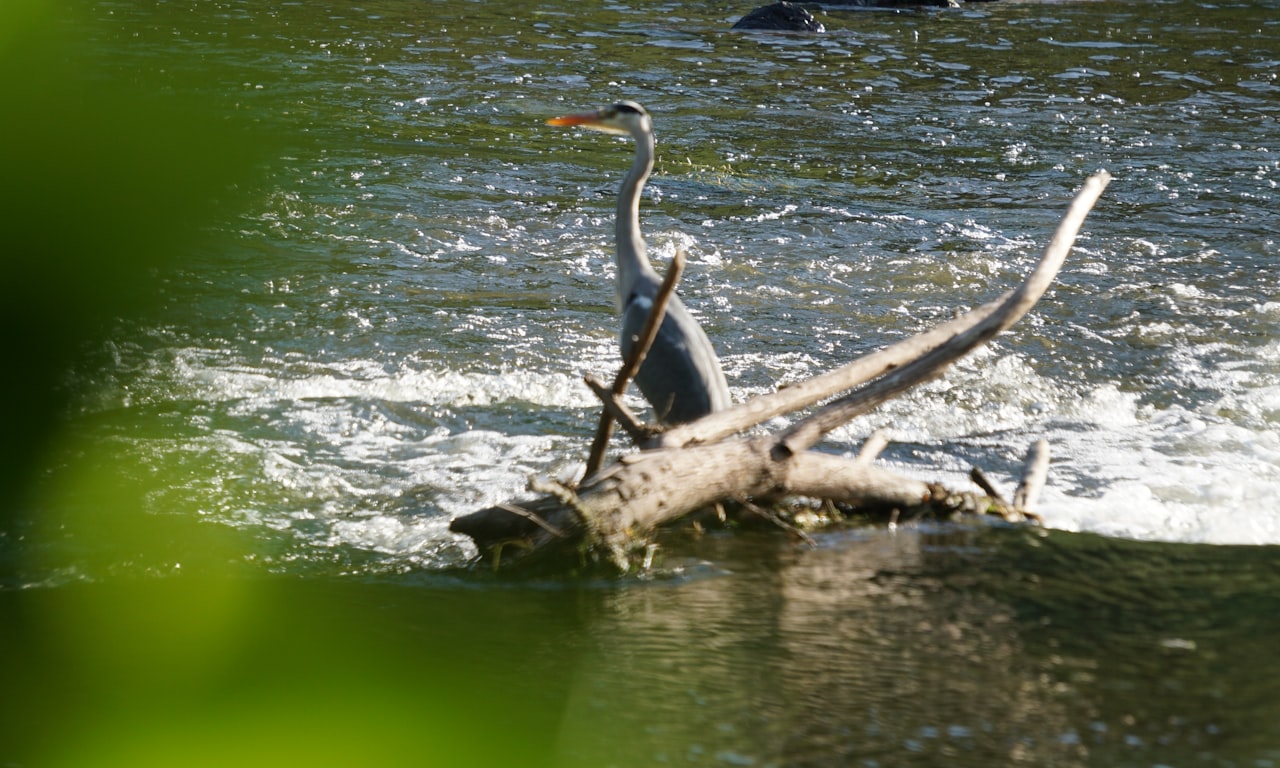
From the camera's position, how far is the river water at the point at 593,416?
202 centimetres

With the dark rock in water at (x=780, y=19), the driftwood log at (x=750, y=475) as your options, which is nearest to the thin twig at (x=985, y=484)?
the driftwood log at (x=750, y=475)

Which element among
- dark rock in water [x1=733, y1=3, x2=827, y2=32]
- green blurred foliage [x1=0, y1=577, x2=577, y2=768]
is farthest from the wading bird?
dark rock in water [x1=733, y1=3, x2=827, y2=32]

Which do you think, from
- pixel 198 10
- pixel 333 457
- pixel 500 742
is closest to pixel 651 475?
pixel 500 742

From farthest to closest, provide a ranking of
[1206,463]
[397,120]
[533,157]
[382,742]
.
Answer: [397,120]
[533,157]
[1206,463]
[382,742]

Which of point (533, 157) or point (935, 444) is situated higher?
point (533, 157)

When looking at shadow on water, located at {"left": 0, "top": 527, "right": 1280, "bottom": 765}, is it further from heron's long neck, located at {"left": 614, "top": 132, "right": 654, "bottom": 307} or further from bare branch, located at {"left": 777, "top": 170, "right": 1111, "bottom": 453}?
heron's long neck, located at {"left": 614, "top": 132, "right": 654, "bottom": 307}

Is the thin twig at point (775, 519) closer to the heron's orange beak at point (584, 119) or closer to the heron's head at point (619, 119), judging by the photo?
the heron's head at point (619, 119)

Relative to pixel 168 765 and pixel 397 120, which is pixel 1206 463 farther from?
pixel 397 120

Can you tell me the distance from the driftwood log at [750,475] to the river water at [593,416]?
0.17 metres

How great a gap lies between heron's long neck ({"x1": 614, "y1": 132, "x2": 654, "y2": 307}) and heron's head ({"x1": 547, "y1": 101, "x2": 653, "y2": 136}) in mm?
149

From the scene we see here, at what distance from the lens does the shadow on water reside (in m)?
3.40

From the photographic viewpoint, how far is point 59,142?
1.42 meters

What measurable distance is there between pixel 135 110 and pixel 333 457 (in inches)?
166

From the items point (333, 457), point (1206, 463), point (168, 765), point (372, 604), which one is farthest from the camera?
point (1206, 463)
